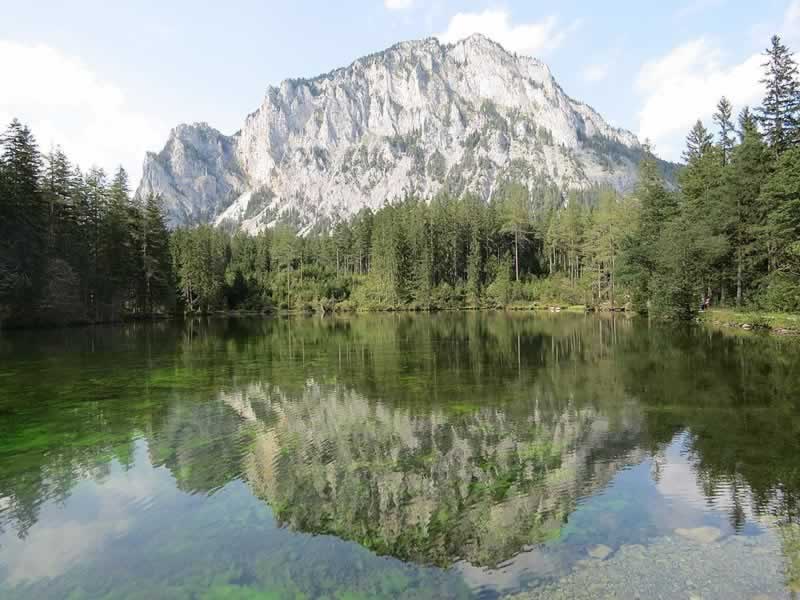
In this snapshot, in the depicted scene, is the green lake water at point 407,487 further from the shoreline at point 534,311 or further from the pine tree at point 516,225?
the pine tree at point 516,225

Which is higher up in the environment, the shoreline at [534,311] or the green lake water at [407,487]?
the shoreline at [534,311]

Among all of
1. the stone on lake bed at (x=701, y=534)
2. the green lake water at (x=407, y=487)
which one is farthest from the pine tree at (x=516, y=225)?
the stone on lake bed at (x=701, y=534)

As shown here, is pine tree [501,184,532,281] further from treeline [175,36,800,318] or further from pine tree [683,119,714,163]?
pine tree [683,119,714,163]

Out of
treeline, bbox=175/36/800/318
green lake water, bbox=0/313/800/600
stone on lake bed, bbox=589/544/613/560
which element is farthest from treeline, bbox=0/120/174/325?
stone on lake bed, bbox=589/544/613/560

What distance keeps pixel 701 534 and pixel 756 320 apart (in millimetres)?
38825

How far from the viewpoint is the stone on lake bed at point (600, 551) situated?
7.83m

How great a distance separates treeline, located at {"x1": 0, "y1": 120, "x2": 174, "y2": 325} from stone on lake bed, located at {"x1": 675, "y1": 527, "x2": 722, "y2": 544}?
58743 millimetres

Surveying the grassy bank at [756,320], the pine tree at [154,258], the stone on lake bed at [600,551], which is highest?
the pine tree at [154,258]

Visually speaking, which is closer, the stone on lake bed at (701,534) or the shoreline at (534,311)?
the stone on lake bed at (701,534)

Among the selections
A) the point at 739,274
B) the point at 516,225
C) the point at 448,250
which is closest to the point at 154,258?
the point at 448,250

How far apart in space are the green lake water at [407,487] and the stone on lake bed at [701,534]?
35mm

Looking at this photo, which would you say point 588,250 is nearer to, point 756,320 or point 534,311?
point 534,311

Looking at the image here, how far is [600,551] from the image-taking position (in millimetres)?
7992

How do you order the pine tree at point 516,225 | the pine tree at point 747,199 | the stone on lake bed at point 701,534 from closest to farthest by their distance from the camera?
1. the stone on lake bed at point 701,534
2. the pine tree at point 747,199
3. the pine tree at point 516,225
